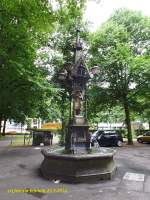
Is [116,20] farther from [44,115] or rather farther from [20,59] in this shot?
[20,59]

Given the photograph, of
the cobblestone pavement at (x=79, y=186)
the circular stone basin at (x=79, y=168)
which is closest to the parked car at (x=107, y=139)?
the cobblestone pavement at (x=79, y=186)

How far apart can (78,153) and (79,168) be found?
5.18 feet

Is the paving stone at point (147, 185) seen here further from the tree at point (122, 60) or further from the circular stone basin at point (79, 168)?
the tree at point (122, 60)

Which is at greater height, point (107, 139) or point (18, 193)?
point (107, 139)

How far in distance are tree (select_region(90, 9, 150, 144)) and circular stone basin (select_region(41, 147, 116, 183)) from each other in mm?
19358

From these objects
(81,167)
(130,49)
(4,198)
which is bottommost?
(4,198)

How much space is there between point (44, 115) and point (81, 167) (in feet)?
50.6

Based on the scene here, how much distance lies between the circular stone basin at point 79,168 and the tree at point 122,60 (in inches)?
762

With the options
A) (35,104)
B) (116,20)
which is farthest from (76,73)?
(116,20)

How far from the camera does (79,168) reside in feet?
31.8

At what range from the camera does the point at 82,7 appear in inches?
480

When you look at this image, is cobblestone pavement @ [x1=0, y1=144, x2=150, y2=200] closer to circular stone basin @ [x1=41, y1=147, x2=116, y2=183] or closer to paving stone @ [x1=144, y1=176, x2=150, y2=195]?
paving stone @ [x1=144, y1=176, x2=150, y2=195]

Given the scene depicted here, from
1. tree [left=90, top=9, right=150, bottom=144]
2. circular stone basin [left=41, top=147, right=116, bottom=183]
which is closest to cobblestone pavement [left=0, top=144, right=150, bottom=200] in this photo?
circular stone basin [left=41, top=147, right=116, bottom=183]

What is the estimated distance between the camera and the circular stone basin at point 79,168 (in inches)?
380
